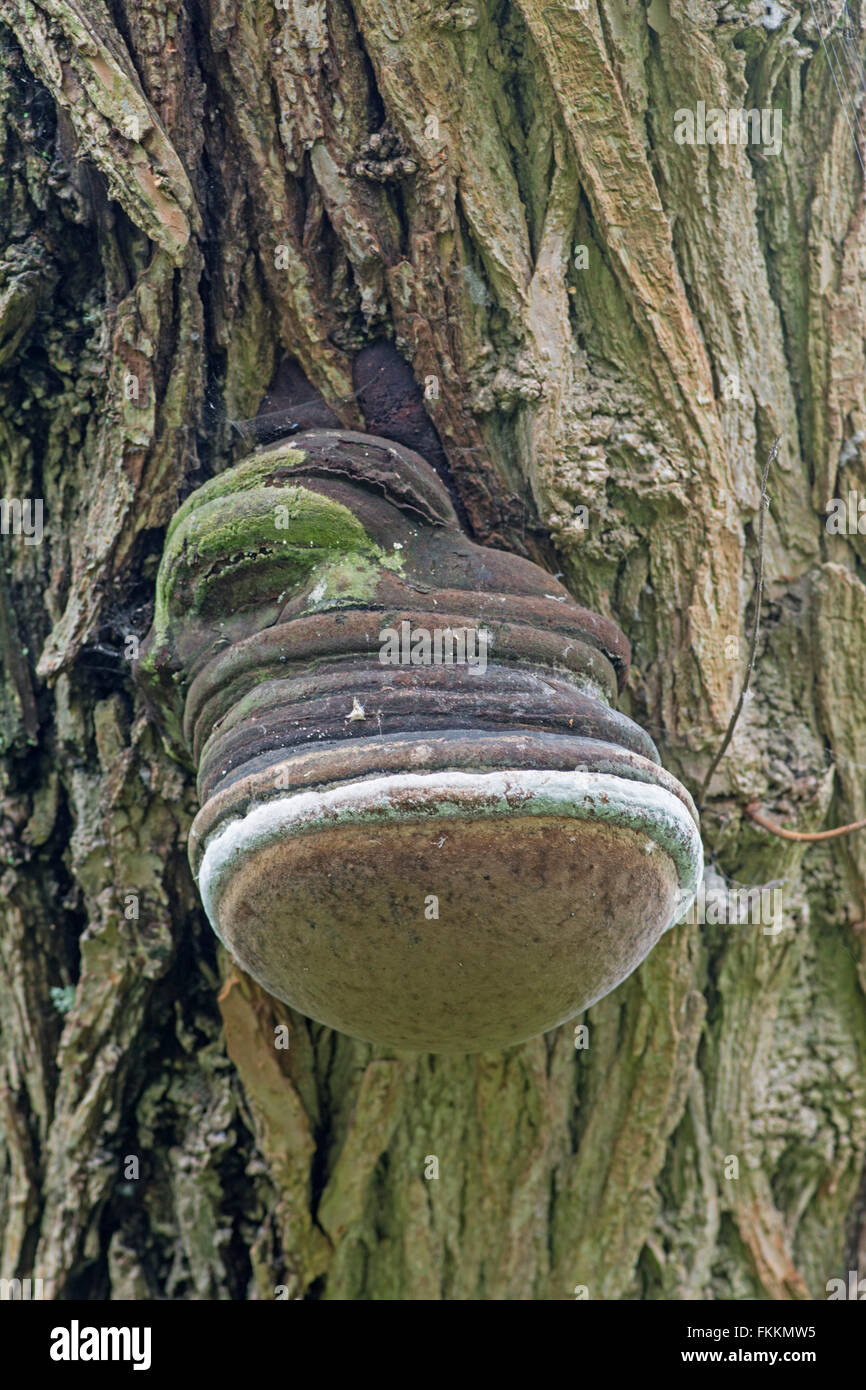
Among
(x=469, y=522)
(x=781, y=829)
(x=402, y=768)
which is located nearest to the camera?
(x=402, y=768)

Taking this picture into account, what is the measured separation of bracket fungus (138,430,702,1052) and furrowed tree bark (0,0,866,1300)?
16.2 inches

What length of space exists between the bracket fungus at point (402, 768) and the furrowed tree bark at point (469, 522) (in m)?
0.41

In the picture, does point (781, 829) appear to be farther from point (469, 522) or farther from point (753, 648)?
point (469, 522)

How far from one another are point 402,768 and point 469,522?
975 millimetres

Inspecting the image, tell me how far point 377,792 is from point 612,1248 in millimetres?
1787

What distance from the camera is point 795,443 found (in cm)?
284

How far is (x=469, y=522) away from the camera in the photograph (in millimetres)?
2564

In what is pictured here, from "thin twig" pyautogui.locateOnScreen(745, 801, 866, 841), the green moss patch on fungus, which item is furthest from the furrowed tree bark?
the green moss patch on fungus

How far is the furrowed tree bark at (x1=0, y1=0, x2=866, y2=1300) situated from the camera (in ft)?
8.24

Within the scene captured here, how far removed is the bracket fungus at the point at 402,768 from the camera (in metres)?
1.73

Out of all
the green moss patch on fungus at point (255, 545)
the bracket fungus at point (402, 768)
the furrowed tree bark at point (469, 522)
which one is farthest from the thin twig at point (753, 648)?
the green moss patch on fungus at point (255, 545)

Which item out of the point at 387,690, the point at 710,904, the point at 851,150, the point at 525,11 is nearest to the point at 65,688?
the point at 387,690

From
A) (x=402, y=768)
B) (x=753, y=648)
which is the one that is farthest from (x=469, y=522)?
(x=402, y=768)

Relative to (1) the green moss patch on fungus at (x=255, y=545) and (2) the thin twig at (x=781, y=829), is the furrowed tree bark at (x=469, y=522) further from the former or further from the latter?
(1) the green moss patch on fungus at (x=255, y=545)
